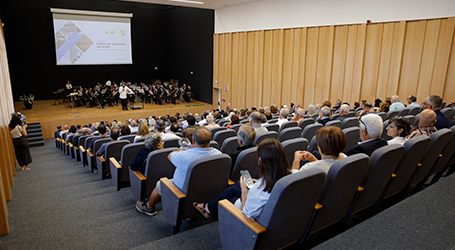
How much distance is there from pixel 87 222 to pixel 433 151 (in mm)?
3581

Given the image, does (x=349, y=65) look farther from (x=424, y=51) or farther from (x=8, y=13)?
(x=8, y=13)

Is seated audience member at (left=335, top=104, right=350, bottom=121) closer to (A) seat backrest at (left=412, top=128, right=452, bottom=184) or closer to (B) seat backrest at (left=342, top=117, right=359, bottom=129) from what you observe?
(B) seat backrest at (left=342, top=117, right=359, bottom=129)

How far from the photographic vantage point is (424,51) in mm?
7625

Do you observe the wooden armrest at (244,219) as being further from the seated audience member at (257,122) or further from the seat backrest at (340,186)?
the seated audience member at (257,122)

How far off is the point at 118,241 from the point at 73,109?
13075mm

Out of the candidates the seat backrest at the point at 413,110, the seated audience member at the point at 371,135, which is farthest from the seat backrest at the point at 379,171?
the seat backrest at the point at 413,110

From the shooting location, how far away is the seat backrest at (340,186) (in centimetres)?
197

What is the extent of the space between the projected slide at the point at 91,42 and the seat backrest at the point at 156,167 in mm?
15010

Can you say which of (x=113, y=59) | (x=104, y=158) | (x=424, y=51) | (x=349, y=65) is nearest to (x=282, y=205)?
(x=104, y=158)

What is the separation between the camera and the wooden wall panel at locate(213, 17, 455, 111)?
7.49 metres

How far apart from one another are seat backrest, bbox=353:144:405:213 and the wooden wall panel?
21.7ft

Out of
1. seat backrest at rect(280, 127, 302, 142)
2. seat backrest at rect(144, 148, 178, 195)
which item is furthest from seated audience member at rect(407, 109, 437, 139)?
seat backrest at rect(144, 148, 178, 195)

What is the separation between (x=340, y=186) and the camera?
2037 mm

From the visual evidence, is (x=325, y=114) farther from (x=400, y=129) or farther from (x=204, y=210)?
(x=204, y=210)
